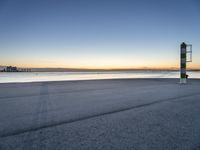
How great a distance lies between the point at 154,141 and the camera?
2654 millimetres

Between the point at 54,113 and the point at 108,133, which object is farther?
the point at 54,113

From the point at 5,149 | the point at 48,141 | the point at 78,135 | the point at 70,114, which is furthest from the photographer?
the point at 70,114

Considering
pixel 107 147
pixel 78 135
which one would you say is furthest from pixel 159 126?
pixel 78 135

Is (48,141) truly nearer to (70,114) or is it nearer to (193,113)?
(70,114)

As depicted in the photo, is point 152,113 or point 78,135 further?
point 152,113

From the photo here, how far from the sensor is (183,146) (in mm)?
2486

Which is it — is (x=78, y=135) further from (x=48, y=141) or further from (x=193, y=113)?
(x=193, y=113)

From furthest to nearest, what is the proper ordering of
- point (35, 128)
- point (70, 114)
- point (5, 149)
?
point (70, 114) → point (35, 128) → point (5, 149)

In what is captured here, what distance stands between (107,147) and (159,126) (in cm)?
141

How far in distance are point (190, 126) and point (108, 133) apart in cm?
173

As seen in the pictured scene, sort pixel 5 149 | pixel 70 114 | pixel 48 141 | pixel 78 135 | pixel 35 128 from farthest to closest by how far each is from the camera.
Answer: pixel 70 114 < pixel 35 128 < pixel 78 135 < pixel 48 141 < pixel 5 149

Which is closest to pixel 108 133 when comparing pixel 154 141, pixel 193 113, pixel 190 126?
pixel 154 141

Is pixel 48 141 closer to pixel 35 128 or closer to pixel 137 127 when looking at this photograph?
pixel 35 128

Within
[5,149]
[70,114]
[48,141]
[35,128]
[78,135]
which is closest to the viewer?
[5,149]
